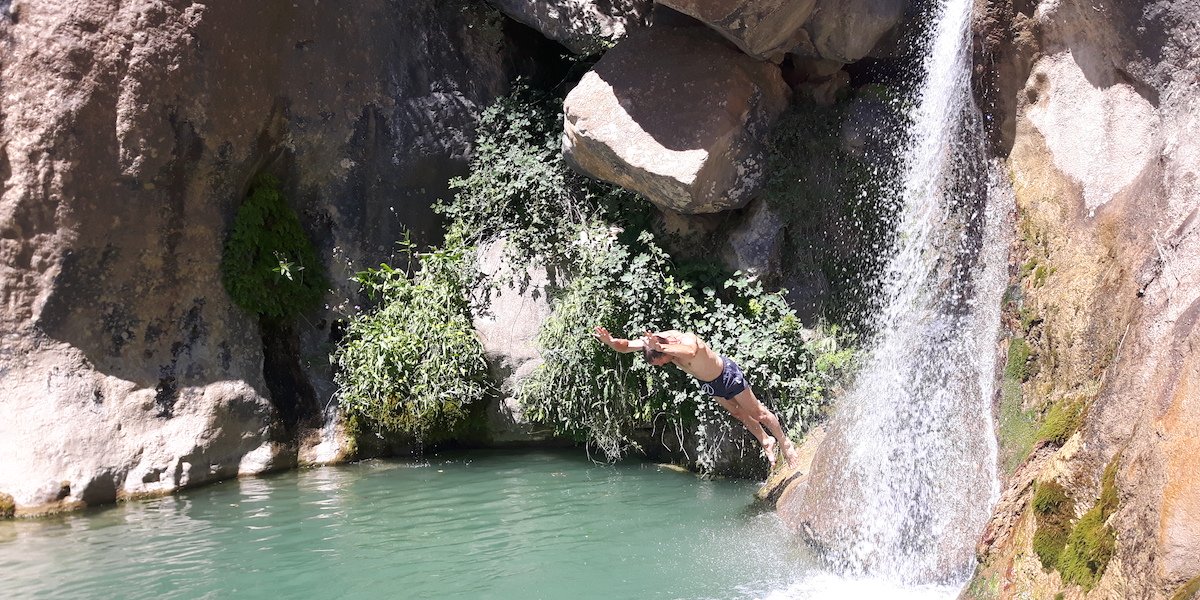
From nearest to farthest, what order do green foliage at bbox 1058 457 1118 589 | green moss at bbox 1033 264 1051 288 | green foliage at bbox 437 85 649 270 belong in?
green foliage at bbox 1058 457 1118 589
green moss at bbox 1033 264 1051 288
green foliage at bbox 437 85 649 270

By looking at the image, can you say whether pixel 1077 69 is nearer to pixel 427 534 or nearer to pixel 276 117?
pixel 427 534

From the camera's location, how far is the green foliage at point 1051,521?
169 inches

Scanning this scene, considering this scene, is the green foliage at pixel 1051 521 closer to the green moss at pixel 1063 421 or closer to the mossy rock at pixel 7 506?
the green moss at pixel 1063 421

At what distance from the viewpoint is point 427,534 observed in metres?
7.71

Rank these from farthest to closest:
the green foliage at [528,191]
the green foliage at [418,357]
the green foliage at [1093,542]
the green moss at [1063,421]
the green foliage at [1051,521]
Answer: the green foliage at [528,191], the green foliage at [418,357], the green moss at [1063,421], the green foliage at [1051,521], the green foliage at [1093,542]

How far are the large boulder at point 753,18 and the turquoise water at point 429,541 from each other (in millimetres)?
3913

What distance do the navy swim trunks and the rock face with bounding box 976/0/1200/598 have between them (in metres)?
2.72

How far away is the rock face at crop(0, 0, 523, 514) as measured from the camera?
29.5ft

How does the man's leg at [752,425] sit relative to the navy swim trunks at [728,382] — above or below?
below

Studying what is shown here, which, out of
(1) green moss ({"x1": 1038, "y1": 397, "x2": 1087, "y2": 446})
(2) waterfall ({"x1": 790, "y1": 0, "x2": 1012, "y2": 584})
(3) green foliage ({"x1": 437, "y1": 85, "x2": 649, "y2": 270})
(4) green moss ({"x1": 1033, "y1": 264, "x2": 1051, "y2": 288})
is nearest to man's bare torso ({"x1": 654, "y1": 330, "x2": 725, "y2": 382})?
(2) waterfall ({"x1": 790, "y1": 0, "x2": 1012, "y2": 584})

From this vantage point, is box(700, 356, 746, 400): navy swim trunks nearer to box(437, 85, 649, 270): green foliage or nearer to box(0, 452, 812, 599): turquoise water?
box(0, 452, 812, 599): turquoise water

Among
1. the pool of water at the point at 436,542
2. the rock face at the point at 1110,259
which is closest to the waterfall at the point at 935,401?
the pool of water at the point at 436,542

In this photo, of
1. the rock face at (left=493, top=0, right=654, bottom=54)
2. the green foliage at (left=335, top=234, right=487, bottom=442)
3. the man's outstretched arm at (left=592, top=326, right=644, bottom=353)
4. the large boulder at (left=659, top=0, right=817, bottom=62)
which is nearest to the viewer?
the man's outstretched arm at (left=592, top=326, right=644, bottom=353)

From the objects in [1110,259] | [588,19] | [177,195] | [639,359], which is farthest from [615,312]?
[1110,259]
